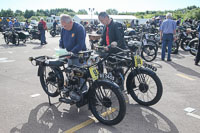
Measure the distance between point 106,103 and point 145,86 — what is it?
3.38 feet

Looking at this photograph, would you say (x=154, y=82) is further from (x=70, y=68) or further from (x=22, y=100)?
(x=22, y=100)

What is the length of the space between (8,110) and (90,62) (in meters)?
2.02

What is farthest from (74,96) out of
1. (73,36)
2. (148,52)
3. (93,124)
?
(148,52)

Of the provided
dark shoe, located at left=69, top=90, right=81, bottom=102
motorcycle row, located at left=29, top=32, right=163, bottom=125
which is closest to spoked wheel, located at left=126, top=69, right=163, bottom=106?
motorcycle row, located at left=29, top=32, right=163, bottom=125

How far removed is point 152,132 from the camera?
3.14 meters

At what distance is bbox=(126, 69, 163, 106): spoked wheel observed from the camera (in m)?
3.80

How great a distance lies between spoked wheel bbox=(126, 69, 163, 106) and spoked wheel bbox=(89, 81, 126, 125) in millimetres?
777

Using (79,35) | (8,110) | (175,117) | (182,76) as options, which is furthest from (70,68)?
(182,76)

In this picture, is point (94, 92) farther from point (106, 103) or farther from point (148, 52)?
point (148, 52)

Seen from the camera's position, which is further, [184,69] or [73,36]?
[184,69]

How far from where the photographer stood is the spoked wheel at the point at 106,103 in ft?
10.2

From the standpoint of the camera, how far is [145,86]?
3.96 metres

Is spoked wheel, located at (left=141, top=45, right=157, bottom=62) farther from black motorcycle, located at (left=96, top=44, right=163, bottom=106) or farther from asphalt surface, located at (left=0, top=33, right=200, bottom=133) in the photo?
black motorcycle, located at (left=96, top=44, right=163, bottom=106)

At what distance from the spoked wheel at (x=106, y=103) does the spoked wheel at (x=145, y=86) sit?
0.78 meters
